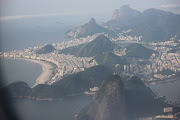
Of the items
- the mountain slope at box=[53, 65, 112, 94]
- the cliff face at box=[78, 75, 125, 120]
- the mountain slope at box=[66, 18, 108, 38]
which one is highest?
the cliff face at box=[78, 75, 125, 120]

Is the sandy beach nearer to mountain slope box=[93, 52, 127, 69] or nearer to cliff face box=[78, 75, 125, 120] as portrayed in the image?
mountain slope box=[93, 52, 127, 69]

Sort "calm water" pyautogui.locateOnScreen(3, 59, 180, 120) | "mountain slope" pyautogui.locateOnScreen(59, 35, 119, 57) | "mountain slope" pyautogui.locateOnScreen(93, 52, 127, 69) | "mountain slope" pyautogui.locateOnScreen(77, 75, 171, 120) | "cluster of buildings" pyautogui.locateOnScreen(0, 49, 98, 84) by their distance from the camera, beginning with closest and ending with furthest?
1. "mountain slope" pyautogui.locateOnScreen(77, 75, 171, 120)
2. "calm water" pyautogui.locateOnScreen(3, 59, 180, 120)
3. "cluster of buildings" pyautogui.locateOnScreen(0, 49, 98, 84)
4. "mountain slope" pyautogui.locateOnScreen(93, 52, 127, 69)
5. "mountain slope" pyautogui.locateOnScreen(59, 35, 119, 57)

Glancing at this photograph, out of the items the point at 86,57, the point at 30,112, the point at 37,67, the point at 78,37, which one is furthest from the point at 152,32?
the point at 30,112

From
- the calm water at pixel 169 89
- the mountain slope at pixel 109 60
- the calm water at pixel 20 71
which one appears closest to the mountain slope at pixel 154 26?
the mountain slope at pixel 109 60

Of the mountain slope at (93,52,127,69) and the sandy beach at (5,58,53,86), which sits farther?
the mountain slope at (93,52,127,69)

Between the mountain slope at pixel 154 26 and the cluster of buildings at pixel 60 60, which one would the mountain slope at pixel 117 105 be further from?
the mountain slope at pixel 154 26

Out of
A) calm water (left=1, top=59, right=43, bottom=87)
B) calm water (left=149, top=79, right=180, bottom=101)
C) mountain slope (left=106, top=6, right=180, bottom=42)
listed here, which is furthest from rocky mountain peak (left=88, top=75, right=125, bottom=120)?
mountain slope (left=106, top=6, right=180, bottom=42)

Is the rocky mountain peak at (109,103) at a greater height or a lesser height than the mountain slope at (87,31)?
greater

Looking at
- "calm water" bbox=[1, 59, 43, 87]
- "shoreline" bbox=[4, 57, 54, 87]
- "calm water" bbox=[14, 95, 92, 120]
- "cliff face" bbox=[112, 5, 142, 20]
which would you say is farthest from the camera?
"cliff face" bbox=[112, 5, 142, 20]
